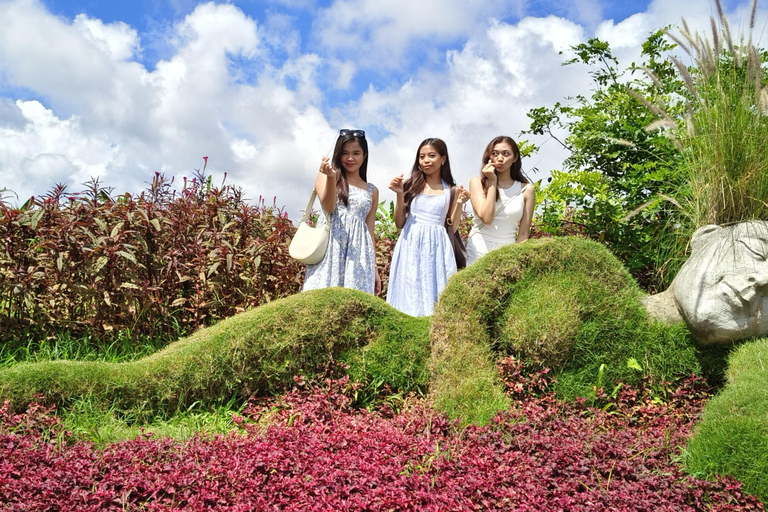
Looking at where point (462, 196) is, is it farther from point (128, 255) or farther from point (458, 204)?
point (128, 255)

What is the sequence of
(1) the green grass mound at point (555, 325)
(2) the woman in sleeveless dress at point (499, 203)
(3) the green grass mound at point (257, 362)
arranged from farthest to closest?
(2) the woman in sleeveless dress at point (499, 203) < (1) the green grass mound at point (555, 325) < (3) the green grass mound at point (257, 362)

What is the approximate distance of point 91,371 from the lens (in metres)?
4.12

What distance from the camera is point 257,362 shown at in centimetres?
427

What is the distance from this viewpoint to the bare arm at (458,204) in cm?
509

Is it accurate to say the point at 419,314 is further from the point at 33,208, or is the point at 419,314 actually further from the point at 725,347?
the point at 33,208

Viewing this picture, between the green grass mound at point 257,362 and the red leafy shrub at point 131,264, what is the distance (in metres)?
1.02

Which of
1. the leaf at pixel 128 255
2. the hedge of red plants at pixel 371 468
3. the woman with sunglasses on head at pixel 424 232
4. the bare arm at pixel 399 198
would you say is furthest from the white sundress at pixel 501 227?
the leaf at pixel 128 255

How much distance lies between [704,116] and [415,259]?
8.14 ft

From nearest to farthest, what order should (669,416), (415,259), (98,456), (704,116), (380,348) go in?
1. (98,456)
2. (669,416)
3. (380,348)
4. (704,116)
5. (415,259)

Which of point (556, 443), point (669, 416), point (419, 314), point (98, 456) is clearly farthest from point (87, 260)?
point (669, 416)

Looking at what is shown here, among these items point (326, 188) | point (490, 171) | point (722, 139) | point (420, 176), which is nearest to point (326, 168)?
point (326, 188)

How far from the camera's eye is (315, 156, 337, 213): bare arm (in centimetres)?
475

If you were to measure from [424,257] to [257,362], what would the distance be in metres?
1.64

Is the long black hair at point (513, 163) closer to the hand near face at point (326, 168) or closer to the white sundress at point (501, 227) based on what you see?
the white sundress at point (501, 227)
